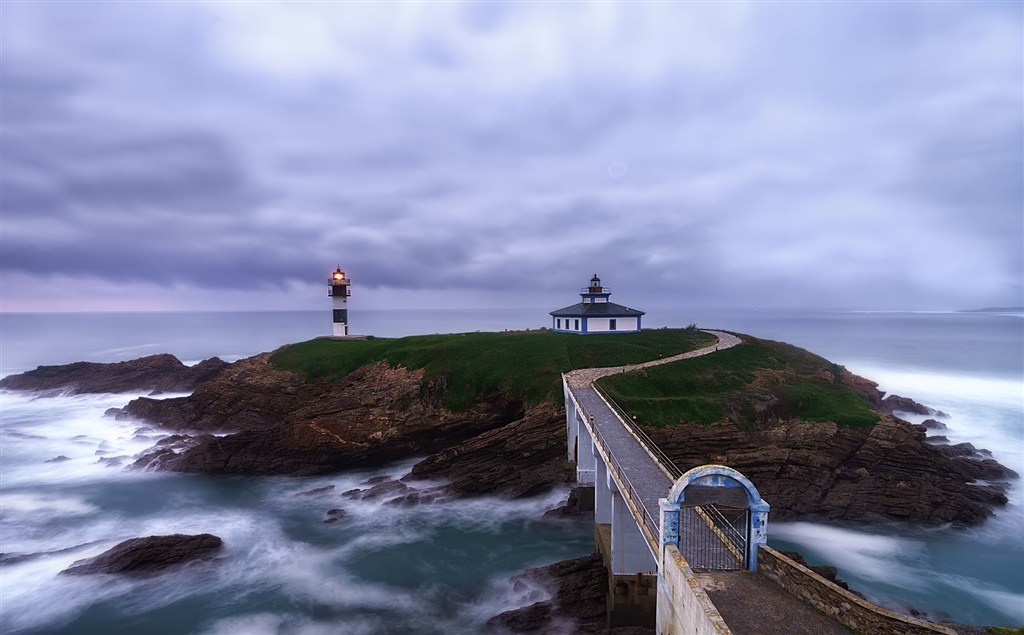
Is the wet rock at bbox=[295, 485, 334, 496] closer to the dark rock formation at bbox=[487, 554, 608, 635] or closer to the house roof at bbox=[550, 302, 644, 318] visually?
the dark rock formation at bbox=[487, 554, 608, 635]

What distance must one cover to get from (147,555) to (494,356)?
91.9ft

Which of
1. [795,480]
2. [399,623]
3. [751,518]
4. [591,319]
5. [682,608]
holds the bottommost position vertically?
[399,623]

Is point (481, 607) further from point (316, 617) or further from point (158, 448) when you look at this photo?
point (158, 448)

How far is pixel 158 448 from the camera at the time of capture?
140ft

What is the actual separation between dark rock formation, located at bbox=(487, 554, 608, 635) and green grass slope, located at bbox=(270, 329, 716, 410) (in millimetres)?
17226

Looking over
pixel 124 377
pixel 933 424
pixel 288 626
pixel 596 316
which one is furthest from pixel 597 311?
pixel 124 377

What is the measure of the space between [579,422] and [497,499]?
7131 millimetres

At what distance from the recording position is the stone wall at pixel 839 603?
1082 centimetres

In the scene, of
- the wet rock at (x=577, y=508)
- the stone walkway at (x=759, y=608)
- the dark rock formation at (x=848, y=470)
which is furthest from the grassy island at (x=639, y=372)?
the stone walkway at (x=759, y=608)

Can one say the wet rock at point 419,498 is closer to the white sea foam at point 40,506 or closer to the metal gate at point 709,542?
the metal gate at point 709,542

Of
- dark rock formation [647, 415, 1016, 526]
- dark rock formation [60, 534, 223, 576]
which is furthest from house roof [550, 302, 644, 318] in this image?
dark rock formation [60, 534, 223, 576]

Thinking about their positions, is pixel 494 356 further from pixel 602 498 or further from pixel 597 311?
pixel 602 498

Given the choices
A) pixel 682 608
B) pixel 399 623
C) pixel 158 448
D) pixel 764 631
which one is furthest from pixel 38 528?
pixel 764 631

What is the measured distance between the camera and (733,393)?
39.4 m
